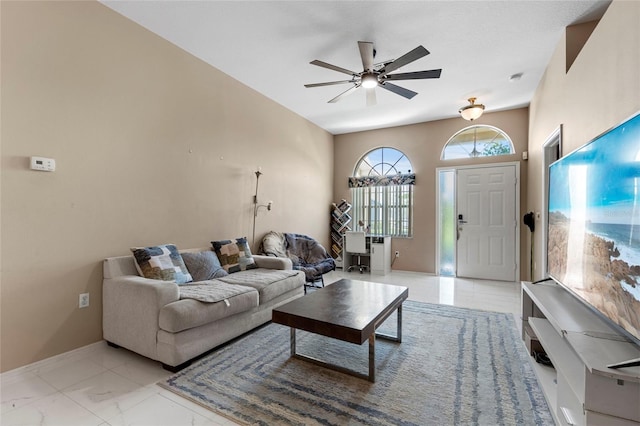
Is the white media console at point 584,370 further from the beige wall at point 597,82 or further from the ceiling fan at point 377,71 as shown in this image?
the ceiling fan at point 377,71

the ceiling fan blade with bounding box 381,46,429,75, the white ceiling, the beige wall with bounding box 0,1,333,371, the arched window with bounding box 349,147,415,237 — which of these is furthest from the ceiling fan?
the arched window with bounding box 349,147,415,237

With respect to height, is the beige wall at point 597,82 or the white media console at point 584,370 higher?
the beige wall at point 597,82

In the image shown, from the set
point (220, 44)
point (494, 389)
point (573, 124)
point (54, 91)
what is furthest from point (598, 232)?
point (54, 91)

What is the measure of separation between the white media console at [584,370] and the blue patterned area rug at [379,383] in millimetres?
229

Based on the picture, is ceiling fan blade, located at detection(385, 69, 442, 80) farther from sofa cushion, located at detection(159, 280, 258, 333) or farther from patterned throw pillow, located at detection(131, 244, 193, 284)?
patterned throw pillow, located at detection(131, 244, 193, 284)

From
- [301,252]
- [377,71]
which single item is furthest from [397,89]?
[301,252]

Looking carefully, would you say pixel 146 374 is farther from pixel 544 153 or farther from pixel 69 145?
pixel 544 153

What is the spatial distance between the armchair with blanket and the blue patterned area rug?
1.39 m

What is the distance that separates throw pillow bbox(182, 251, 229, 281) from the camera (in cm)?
288

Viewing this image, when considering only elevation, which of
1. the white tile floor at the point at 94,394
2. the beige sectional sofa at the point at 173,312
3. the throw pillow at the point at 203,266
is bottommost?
the white tile floor at the point at 94,394

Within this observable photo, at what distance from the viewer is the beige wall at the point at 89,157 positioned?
6.56 ft

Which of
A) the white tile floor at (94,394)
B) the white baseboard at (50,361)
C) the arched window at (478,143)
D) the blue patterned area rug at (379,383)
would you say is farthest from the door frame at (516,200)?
the white baseboard at (50,361)

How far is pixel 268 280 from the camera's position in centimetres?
288

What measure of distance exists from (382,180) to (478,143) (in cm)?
182
